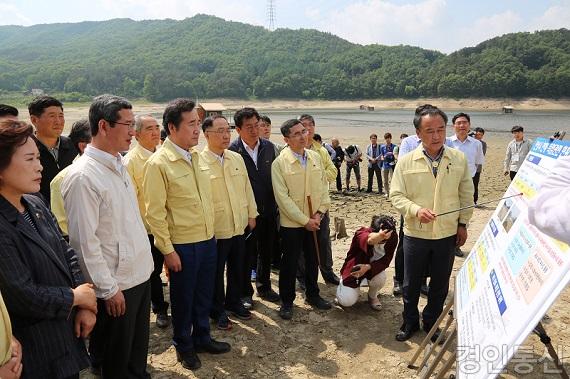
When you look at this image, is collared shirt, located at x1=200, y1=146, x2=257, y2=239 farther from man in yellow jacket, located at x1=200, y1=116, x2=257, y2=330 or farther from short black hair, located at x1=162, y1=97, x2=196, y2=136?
short black hair, located at x1=162, y1=97, x2=196, y2=136

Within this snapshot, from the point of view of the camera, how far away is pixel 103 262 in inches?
91.0

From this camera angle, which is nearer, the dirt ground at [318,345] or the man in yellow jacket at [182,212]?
the man in yellow jacket at [182,212]

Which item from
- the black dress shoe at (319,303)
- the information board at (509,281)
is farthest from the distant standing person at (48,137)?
the information board at (509,281)

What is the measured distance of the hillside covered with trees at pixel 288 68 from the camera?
66.0 metres

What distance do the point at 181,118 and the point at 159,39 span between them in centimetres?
17257

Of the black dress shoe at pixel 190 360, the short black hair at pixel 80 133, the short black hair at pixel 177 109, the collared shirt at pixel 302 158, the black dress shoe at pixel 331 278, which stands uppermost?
the short black hair at pixel 177 109

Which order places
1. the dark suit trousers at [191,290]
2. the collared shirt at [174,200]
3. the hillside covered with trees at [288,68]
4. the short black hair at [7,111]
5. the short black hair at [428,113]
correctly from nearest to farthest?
1. the collared shirt at [174,200]
2. the dark suit trousers at [191,290]
3. the short black hair at [428,113]
4. the short black hair at [7,111]
5. the hillside covered with trees at [288,68]

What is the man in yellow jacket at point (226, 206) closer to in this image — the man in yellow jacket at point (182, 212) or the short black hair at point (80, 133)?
the man in yellow jacket at point (182, 212)

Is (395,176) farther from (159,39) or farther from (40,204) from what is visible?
(159,39)

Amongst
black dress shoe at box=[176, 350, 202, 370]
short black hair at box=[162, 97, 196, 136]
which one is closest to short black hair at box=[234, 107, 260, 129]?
short black hair at box=[162, 97, 196, 136]

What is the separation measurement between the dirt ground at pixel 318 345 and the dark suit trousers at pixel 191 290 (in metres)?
0.27

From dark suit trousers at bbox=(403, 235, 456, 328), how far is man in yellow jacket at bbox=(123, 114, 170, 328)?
8.02 ft

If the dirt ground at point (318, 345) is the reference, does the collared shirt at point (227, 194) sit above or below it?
above

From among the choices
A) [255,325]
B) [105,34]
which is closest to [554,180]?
[255,325]
